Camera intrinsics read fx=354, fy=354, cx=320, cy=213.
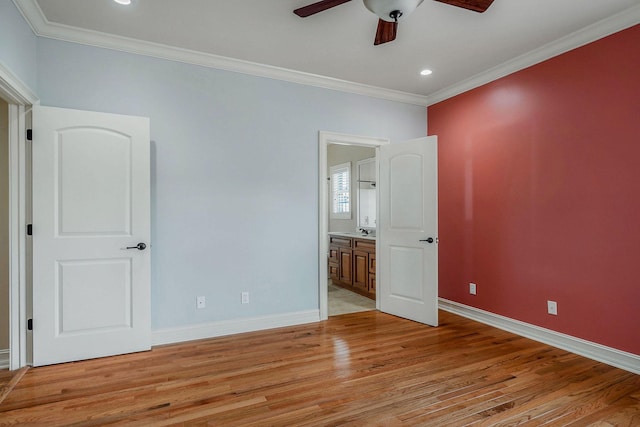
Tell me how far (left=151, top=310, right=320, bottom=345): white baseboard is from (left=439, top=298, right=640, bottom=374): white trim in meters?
1.76

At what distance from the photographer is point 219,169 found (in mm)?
3420

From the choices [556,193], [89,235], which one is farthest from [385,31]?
[89,235]

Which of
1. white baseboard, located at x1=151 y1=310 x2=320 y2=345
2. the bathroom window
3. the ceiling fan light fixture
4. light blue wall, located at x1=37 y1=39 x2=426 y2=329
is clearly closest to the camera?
the ceiling fan light fixture

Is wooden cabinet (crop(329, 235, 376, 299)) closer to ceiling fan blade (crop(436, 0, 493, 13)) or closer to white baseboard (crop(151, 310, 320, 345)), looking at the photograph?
white baseboard (crop(151, 310, 320, 345))

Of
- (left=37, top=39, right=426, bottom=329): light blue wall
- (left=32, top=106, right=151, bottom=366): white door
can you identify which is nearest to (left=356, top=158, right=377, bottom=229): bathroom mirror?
(left=37, top=39, right=426, bottom=329): light blue wall

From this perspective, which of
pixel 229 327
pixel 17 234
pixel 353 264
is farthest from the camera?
pixel 353 264

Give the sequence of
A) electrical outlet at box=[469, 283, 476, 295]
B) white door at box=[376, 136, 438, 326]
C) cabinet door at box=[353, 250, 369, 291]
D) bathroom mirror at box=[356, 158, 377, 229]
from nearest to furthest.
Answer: white door at box=[376, 136, 438, 326] → electrical outlet at box=[469, 283, 476, 295] → cabinet door at box=[353, 250, 369, 291] → bathroom mirror at box=[356, 158, 377, 229]

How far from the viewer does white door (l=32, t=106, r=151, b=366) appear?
8.87 ft

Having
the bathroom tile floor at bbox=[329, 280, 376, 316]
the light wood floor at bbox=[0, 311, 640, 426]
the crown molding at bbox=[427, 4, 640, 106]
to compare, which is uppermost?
the crown molding at bbox=[427, 4, 640, 106]

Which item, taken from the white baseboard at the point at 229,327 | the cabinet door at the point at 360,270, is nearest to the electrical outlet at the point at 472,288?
the cabinet door at the point at 360,270

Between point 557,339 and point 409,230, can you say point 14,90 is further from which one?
point 557,339

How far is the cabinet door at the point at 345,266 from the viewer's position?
5.38 meters

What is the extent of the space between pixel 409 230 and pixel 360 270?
4.50 ft

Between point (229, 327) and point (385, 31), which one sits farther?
point (229, 327)
